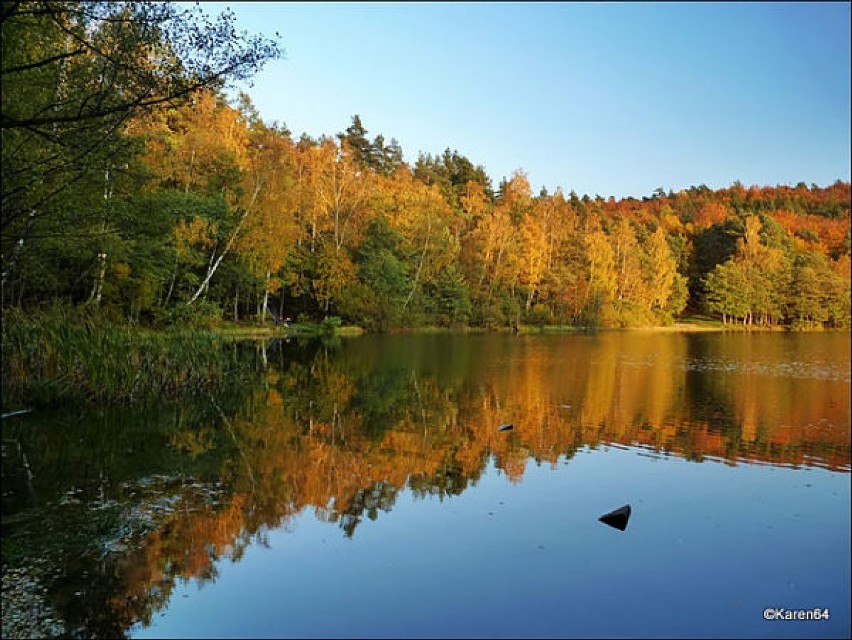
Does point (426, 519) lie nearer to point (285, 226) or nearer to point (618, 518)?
point (618, 518)

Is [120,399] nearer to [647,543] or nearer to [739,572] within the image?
[647,543]

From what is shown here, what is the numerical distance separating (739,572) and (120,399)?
10.1 metres

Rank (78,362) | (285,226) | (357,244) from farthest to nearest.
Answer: (357,244), (285,226), (78,362)

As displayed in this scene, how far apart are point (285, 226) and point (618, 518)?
2882 centimetres

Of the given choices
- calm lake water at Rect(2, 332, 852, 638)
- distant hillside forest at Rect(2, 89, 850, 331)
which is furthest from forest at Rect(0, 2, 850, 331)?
calm lake water at Rect(2, 332, 852, 638)

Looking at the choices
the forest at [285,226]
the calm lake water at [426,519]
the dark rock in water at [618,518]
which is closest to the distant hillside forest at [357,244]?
the forest at [285,226]

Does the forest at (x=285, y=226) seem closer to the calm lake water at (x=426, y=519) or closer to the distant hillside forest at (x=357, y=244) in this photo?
the distant hillside forest at (x=357, y=244)

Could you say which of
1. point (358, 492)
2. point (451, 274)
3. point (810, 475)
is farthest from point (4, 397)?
point (451, 274)

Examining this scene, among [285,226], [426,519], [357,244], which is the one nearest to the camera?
[426,519]

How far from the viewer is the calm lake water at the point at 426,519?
4875 mm

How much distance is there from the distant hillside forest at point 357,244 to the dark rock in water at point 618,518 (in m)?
6.43

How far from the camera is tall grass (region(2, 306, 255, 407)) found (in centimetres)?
1153

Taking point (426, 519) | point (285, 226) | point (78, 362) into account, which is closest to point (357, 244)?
point (285, 226)

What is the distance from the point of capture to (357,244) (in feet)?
140
